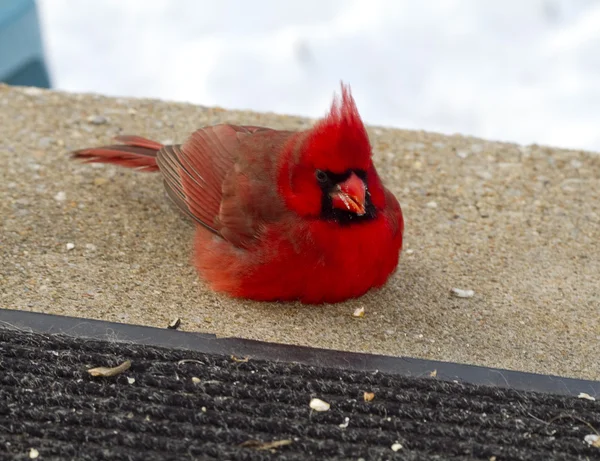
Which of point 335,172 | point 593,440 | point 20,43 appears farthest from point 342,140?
point 20,43

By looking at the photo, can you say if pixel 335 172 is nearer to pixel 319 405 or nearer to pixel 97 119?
pixel 319 405

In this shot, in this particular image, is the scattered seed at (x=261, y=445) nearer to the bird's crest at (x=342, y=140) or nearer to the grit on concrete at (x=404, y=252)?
the grit on concrete at (x=404, y=252)

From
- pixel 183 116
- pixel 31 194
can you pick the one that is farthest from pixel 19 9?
pixel 31 194

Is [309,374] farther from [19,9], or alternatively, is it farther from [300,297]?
[19,9]

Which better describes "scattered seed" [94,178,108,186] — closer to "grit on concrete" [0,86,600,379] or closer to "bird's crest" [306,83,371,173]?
→ "grit on concrete" [0,86,600,379]

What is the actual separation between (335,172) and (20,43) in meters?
4.14

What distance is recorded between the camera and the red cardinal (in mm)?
2564

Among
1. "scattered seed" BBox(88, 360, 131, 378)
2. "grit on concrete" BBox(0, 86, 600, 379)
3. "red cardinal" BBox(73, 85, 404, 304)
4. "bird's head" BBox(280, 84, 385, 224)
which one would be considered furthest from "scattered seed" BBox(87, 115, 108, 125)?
"scattered seed" BBox(88, 360, 131, 378)

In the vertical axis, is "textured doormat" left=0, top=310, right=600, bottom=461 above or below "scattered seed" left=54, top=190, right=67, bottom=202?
below

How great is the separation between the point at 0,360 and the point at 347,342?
1.02 meters

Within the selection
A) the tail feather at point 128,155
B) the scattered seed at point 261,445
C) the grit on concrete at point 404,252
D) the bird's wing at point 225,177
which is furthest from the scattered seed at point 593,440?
the tail feather at point 128,155

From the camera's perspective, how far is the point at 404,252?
3238mm

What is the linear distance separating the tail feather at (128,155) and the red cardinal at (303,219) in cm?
46

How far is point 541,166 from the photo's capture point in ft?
12.8
